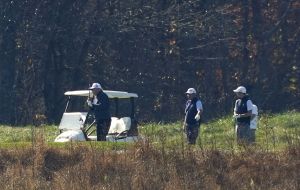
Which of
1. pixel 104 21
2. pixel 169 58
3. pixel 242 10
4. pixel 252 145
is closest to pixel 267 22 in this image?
pixel 242 10

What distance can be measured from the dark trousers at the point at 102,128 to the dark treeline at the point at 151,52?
38.8 feet

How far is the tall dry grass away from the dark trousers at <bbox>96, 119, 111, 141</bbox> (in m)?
2.78

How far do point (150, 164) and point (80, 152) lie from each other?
62.8 inches

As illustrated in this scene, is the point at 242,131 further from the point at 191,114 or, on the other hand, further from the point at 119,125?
the point at 119,125

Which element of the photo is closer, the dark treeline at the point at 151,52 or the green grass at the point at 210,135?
the green grass at the point at 210,135

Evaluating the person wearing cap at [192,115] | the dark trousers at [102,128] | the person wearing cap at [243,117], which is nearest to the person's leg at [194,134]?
the person wearing cap at [192,115]

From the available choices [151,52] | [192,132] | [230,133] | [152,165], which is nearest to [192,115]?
[192,132]

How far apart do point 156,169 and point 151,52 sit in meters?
20.7

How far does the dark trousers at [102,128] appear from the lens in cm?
2418

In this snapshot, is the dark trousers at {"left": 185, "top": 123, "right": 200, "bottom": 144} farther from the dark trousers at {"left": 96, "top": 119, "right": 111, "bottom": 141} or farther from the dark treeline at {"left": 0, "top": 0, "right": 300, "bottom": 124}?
the dark treeline at {"left": 0, "top": 0, "right": 300, "bottom": 124}

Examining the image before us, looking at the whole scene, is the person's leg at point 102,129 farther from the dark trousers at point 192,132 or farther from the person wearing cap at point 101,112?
the dark trousers at point 192,132

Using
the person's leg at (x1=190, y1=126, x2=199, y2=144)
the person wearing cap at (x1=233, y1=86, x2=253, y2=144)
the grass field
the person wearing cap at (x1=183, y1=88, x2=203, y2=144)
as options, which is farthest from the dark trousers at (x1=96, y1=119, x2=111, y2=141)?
the person wearing cap at (x1=233, y1=86, x2=253, y2=144)

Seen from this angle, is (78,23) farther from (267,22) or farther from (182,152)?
(182,152)

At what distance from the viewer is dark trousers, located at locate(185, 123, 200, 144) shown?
74.1 ft
